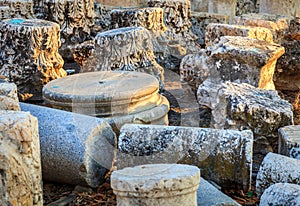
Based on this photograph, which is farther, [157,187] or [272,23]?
[272,23]

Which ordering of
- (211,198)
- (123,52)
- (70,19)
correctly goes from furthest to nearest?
1. (70,19)
2. (123,52)
3. (211,198)

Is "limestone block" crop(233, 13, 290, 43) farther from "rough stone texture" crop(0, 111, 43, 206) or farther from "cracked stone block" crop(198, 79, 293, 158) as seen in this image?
"rough stone texture" crop(0, 111, 43, 206)

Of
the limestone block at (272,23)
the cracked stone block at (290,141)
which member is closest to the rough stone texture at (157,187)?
the cracked stone block at (290,141)

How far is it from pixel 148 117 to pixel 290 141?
1.38 metres

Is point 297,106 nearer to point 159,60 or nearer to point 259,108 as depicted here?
point 259,108

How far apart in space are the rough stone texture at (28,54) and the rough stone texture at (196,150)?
2.31 meters

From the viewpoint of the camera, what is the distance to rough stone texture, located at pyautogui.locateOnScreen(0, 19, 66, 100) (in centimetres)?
586

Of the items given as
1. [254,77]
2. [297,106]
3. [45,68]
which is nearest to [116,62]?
[45,68]

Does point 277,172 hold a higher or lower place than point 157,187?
lower

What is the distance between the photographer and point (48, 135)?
3920 millimetres

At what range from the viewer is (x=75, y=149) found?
3.83 meters

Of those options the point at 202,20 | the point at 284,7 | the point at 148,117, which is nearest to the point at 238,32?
the point at 284,7

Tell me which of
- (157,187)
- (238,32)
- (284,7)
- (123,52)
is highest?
(284,7)

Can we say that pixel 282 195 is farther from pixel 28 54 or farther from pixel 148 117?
pixel 28 54
